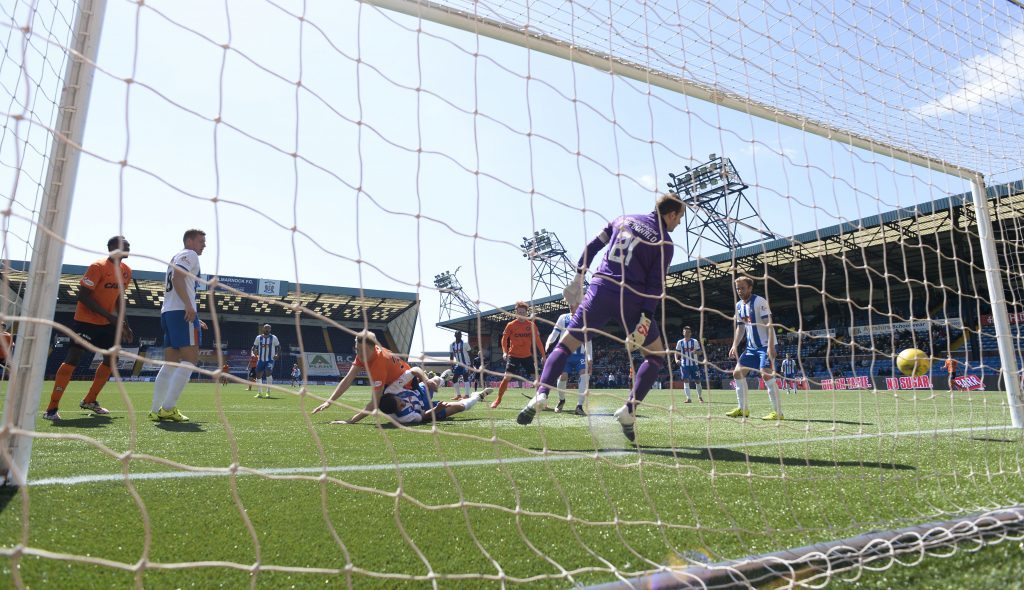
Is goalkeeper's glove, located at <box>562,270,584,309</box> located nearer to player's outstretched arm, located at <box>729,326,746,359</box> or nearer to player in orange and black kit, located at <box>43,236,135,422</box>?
player's outstretched arm, located at <box>729,326,746,359</box>

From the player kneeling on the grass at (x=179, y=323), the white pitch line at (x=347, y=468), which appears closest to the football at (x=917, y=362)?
the white pitch line at (x=347, y=468)

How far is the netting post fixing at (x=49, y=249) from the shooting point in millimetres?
2236

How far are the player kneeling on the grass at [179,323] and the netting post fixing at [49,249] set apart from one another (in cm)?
231

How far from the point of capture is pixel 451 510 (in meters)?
2.05

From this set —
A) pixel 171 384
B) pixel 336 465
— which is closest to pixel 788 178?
pixel 336 465

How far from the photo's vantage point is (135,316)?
35375mm

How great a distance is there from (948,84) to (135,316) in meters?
40.5

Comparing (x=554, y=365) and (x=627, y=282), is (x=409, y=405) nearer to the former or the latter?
(x=554, y=365)

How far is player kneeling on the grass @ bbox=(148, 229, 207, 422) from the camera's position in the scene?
461 centimetres

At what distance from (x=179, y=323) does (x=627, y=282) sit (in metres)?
3.56

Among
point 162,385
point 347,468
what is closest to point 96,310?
point 162,385

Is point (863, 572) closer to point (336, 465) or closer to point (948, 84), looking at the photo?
point (336, 465)

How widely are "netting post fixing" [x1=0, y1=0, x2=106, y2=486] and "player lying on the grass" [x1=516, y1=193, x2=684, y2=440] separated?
2.27 metres

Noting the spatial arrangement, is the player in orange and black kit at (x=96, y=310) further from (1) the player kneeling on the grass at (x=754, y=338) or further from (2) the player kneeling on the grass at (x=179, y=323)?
(1) the player kneeling on the grass at (x=754, y=338)
